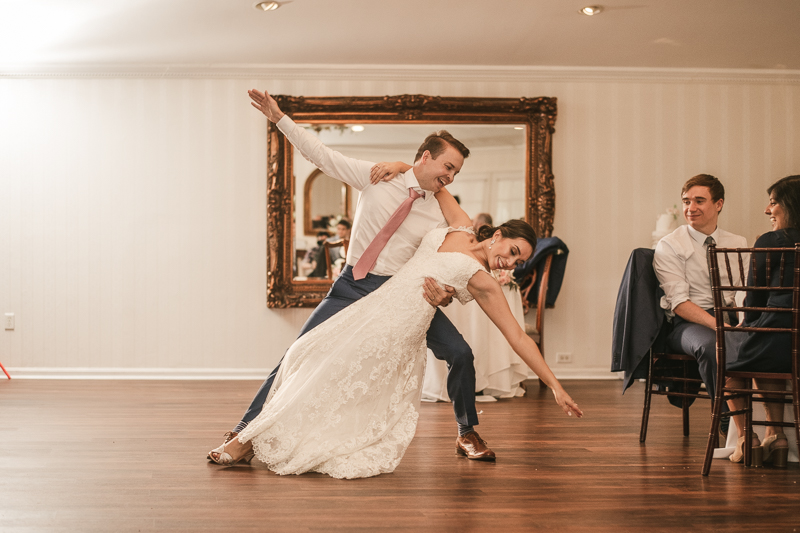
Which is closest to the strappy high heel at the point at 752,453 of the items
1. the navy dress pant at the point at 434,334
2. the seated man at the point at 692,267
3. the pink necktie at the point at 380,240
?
the seated man at the point at 692,267

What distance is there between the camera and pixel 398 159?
5957 mm

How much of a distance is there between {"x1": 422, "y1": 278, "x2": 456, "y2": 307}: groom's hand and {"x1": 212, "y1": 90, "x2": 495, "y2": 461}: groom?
0.07 metres

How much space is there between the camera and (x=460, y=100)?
592 centimetres

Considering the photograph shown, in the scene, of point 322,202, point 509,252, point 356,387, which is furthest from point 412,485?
point 322,202

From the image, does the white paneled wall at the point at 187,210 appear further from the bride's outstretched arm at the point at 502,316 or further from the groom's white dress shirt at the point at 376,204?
the bride's outstretched arm at the point at 502,316

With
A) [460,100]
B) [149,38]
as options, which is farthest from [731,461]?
[149,38]

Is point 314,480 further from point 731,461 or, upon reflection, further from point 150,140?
Result: point 150,140

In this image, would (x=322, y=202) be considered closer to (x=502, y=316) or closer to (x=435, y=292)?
(x=435, y=292)

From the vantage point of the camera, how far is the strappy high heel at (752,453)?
9.30ft

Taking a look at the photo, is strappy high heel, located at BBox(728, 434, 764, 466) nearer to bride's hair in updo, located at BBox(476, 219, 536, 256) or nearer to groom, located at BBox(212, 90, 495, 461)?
groom, located at BBox(212, 90, 495, 461)

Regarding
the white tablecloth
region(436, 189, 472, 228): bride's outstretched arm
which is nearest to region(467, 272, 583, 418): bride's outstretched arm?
region(436, 189, 472, 228): bride's outstretched arm

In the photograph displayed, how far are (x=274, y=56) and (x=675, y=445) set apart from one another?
4.19m

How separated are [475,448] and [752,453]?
43.7 inches

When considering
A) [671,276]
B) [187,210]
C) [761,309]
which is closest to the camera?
[761,309]
